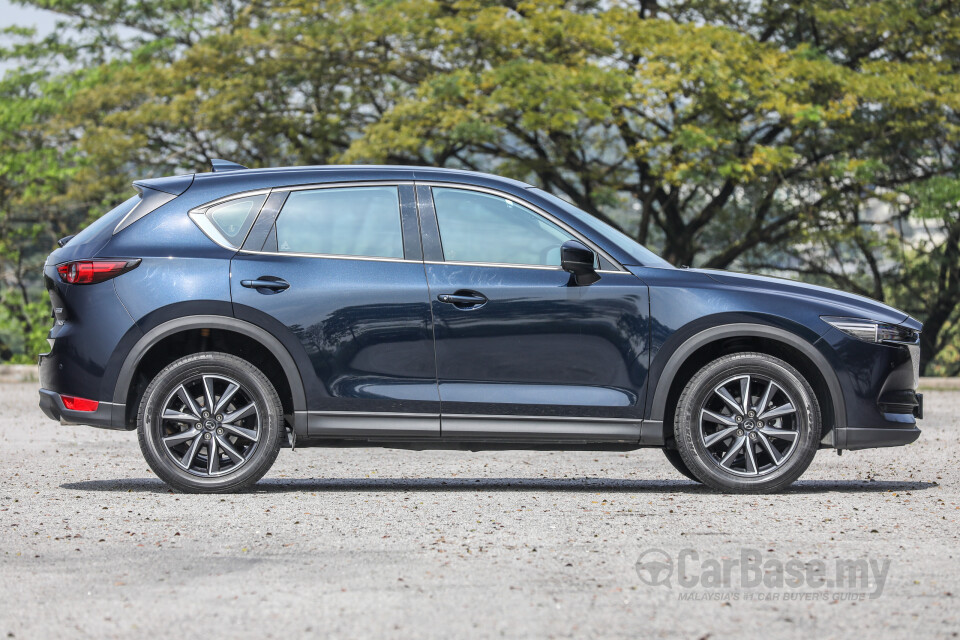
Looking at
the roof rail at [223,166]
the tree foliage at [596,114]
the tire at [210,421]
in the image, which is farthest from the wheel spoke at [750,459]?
the tree foliage at [596,114]

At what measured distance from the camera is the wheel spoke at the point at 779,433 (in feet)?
23.6

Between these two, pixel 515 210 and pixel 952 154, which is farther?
pixel 952 154

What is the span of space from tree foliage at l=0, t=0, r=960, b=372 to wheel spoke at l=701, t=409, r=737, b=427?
15.3 metres

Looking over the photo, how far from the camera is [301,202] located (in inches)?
293

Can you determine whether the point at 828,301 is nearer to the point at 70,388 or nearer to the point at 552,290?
the point at 552,290

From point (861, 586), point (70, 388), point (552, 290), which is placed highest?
point (552, 290)

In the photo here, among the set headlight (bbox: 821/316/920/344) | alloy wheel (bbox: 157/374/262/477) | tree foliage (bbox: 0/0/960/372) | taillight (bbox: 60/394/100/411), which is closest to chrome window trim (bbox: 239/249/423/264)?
alloy wheel (bbox: 157/374/262/477)

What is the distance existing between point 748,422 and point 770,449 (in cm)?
19

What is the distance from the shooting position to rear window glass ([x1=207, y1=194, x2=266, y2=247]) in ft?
24.2

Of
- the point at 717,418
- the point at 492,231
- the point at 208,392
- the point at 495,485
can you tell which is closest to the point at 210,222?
the point at 208,392

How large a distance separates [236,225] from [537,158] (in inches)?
741

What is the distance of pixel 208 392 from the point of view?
A: 7.20 m

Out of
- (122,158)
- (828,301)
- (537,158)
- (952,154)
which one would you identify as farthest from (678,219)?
(828,301)

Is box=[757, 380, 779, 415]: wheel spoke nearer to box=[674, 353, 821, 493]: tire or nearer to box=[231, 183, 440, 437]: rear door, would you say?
box=[674, 353, 821, 493]: tire
